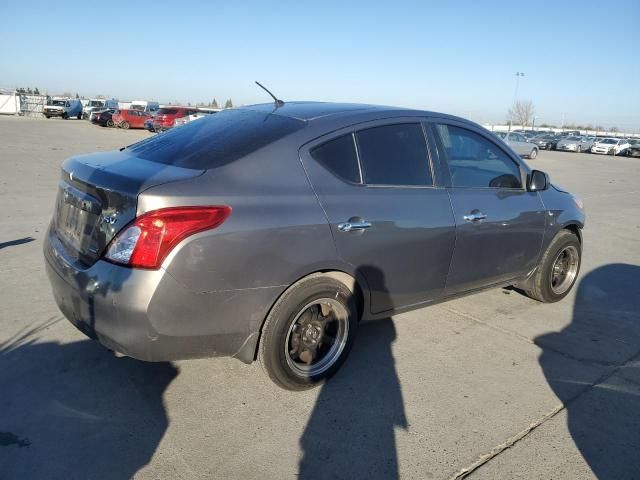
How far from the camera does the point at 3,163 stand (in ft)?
40.6

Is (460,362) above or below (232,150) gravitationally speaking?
below

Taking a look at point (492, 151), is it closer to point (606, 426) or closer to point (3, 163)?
point (606, 426)

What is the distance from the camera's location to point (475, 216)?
3.80 metres

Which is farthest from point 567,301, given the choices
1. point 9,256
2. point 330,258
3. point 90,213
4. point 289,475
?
point 9,256

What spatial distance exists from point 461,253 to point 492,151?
104cm

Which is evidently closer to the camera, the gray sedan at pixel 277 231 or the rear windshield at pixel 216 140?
the gray sedan at pixel 277 231

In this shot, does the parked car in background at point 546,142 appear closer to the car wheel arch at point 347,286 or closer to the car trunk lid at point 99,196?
the car wheel arch at point 347,286

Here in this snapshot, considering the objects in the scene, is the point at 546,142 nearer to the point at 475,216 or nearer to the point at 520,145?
the point at 520,145

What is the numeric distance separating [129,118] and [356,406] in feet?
112

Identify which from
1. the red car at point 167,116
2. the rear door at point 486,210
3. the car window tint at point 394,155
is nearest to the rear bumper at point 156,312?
the car window tint at point 394,155

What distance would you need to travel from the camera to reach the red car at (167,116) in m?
30.5

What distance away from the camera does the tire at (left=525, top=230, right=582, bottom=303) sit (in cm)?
475

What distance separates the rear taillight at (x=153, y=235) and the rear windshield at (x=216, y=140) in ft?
1.36

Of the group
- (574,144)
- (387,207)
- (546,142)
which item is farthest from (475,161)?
(546,142)
